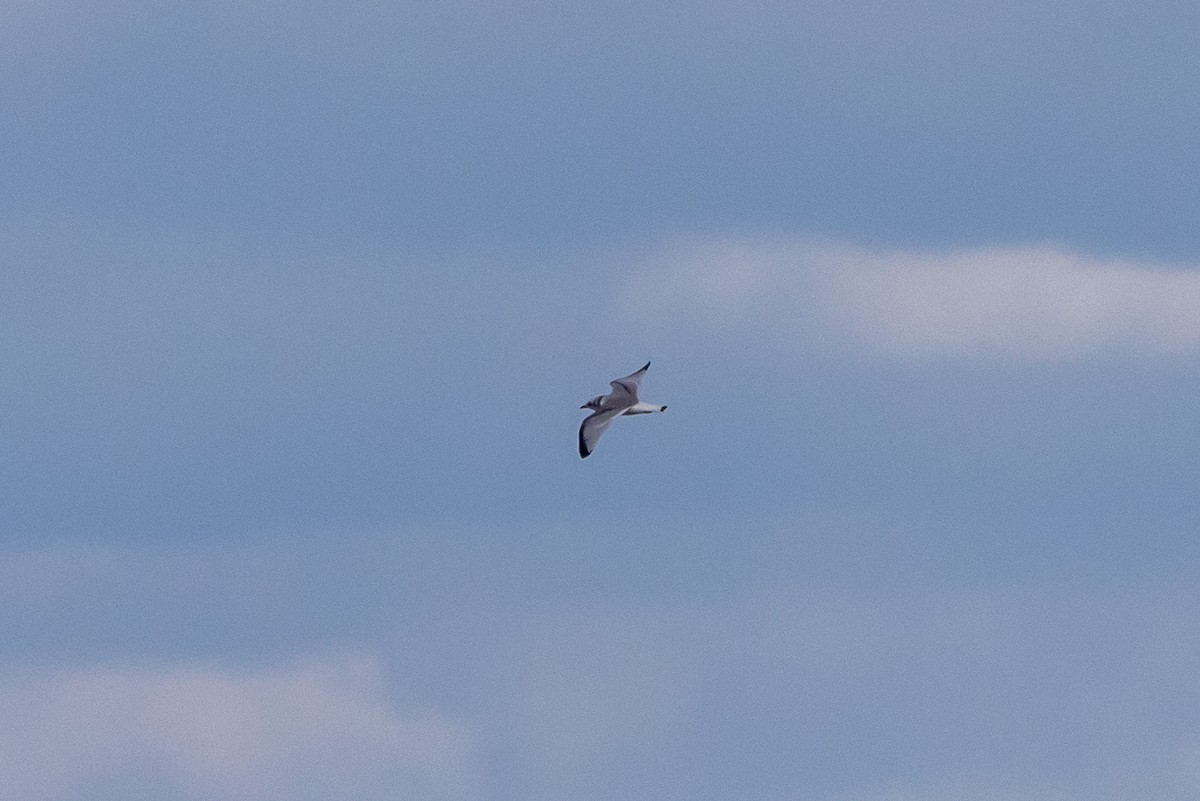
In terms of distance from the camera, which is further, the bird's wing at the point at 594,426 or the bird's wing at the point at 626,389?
the bird's wing at the point at 626,389

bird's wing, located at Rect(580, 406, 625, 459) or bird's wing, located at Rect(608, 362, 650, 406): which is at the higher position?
bird's wing, located at Rect(608, 362, 650, 406)

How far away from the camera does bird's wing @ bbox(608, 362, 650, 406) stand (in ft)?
532

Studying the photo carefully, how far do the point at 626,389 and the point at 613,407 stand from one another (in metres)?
4.10

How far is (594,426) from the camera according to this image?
15562cm

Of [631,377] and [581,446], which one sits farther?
[631,377]

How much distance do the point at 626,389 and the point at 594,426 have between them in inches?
368

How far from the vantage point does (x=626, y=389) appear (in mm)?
164250

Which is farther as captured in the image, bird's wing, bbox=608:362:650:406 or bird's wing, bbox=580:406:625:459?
bird's wing, bbox=608:362:650:406

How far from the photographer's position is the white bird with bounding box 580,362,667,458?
506 feet

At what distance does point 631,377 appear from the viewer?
548 ft

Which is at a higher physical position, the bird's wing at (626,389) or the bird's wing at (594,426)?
the bird's wing at (626,389)

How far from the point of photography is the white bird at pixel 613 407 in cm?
15426

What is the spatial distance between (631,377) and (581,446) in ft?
59.7

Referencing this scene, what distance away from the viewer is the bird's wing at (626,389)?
532 ft
